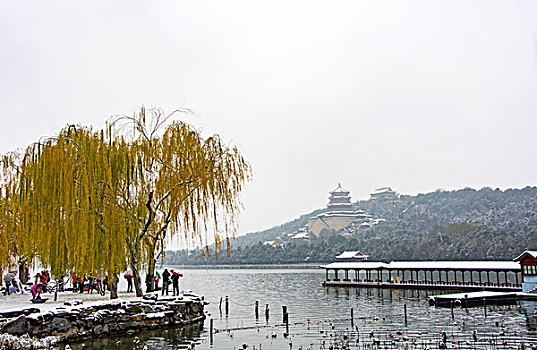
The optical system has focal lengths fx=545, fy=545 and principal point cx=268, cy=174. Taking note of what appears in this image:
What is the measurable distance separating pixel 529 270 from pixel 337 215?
86.7m

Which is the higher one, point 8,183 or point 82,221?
point 8,183

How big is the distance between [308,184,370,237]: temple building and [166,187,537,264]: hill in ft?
21.3

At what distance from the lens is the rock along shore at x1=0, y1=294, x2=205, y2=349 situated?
14.6m

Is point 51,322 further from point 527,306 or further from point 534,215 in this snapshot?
point 534,215

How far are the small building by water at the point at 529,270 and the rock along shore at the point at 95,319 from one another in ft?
66.6

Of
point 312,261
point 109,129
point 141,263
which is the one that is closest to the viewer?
point 109,129

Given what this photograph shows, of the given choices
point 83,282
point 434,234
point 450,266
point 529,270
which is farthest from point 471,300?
point 434,234

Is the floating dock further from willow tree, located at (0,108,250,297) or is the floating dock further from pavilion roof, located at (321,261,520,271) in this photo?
willow tree, located at (0,108,250,297)

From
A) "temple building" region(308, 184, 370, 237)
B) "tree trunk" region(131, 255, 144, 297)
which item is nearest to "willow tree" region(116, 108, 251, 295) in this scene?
"tree trunk" region(131, 255, 144, 297)

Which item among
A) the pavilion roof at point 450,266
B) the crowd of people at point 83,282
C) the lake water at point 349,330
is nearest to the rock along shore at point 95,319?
the lake water at point 349,330

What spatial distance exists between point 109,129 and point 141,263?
16.4 feet

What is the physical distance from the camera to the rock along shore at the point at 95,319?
575 inches

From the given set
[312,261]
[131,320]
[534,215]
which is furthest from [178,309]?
[534,215]

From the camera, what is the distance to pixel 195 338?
16.9m
